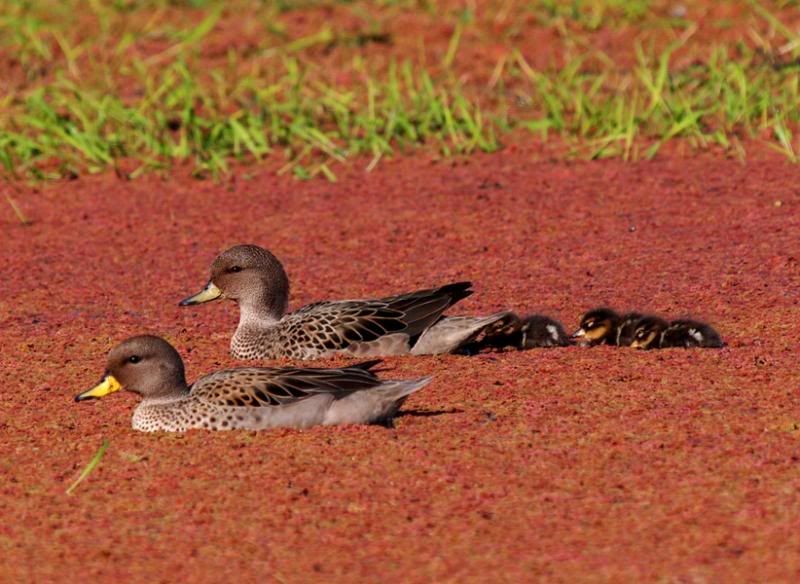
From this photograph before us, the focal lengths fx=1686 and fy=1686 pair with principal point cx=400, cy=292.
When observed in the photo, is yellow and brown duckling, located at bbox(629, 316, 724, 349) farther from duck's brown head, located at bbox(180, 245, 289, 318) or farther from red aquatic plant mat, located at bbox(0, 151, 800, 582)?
duck's brown head, located at bbox(180, 245, 289, 318)

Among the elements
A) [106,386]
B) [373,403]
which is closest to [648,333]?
[373,403]

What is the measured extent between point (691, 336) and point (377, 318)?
153 cm

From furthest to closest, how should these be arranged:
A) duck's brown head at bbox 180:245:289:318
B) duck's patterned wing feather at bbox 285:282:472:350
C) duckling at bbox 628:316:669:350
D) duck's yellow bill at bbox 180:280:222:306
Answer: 1. duck's yellow bill at bbox 180:280:222:306
2. duck's brown head at bbox 180:245:289:318
3. duck's patterned wing feather at bbox 285:282:472:350
4. duckling at bbox 628:316:669:350

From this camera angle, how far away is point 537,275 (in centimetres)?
965

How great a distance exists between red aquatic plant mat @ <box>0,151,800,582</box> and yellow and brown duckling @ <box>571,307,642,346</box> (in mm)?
141

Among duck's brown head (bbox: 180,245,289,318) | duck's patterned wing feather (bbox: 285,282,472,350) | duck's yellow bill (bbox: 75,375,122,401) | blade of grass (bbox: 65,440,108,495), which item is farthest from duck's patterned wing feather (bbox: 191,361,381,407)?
duck's brown head (bbox: 180,245,289,318)

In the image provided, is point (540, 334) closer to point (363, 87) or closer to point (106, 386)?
point (106, 386)

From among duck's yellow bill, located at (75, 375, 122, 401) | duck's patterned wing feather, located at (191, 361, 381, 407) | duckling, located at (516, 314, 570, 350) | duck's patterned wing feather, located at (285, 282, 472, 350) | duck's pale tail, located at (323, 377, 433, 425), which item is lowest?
duckling, located at (516, 314, 570, 350)

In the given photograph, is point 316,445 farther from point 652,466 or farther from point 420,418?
point 652,466

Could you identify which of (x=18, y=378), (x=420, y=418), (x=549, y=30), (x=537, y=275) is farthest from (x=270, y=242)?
(x=549, y=30)

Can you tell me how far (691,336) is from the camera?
26.0ft

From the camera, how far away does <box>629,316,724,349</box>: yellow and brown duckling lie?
7.91m

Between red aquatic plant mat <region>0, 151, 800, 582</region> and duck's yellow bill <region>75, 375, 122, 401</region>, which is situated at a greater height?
duck's yellow bill <region>75, 375, 122, 401</region>

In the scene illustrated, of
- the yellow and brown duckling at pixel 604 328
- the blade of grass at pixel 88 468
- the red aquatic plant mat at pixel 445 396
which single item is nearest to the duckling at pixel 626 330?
the yellow and brown duckling at pixel 604 328
